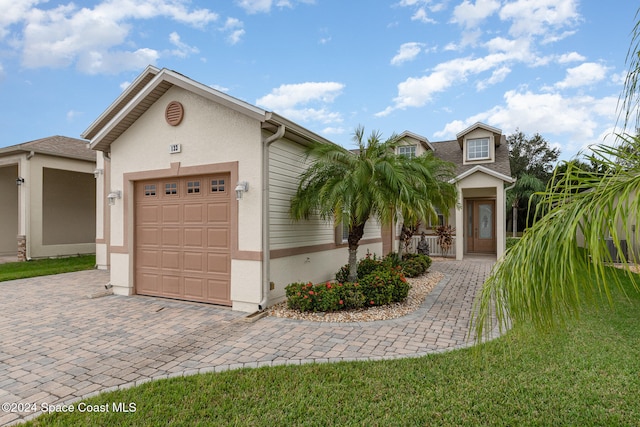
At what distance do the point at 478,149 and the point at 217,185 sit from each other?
1410cm

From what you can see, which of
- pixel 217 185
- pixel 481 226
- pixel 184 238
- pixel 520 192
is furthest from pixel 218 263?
pixel 520 192

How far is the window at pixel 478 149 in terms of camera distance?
16.8 meters

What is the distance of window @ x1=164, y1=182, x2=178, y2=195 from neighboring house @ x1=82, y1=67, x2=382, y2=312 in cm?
2

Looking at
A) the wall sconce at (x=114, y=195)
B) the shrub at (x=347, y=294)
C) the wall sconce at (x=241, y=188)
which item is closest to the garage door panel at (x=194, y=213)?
the wall sconce at (x=241, y=188)

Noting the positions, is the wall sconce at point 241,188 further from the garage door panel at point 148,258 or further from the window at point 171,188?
the garage door panel at point 148,258

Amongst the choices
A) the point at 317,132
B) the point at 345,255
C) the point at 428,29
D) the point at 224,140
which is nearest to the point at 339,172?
the point at 317,132

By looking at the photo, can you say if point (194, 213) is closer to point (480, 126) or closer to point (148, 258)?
point (148, 258)

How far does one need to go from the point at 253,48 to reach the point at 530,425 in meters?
11.7

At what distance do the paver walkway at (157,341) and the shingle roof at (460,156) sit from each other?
1028cm

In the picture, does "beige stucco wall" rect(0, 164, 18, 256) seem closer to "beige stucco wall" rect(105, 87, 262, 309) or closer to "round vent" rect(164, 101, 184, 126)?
"beige stucco wall" rect(105, 87, 262, 309)

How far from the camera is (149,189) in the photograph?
8.05 m

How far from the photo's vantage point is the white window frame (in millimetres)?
16797

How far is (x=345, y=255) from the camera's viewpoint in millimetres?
10422

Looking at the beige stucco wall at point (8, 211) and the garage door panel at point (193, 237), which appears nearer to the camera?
the garage door panel at point (193, 237)
